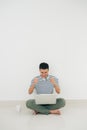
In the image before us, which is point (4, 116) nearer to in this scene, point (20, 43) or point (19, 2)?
point (20, 43)

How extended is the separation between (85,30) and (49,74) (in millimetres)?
1051

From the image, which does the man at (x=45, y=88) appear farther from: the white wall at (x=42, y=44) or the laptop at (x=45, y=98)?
the white wall at (x=42, y=44)

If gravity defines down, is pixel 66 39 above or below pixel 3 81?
above

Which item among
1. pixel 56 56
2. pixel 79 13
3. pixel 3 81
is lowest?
pixel 3 81

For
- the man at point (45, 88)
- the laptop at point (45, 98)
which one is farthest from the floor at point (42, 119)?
the laptop at point (45, 98)

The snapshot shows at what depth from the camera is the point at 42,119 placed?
426 cm

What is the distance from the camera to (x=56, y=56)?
16.9 ft

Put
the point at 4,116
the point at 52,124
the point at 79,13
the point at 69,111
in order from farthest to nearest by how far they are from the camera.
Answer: the point at 79,13 < the point at 69,111 < the point at 4,116 < the point at 52,124

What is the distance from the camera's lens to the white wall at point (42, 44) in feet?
16.6

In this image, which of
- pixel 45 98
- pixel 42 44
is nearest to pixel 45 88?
pixel 45 98

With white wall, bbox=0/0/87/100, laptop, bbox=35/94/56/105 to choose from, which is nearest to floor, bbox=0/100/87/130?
laptop, bbox=35/94/56/105

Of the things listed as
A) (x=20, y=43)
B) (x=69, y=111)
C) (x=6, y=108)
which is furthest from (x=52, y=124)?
(x=20, y=43)

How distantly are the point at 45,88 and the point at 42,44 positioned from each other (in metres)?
0.88

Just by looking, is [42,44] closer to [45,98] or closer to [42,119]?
[45,98]
